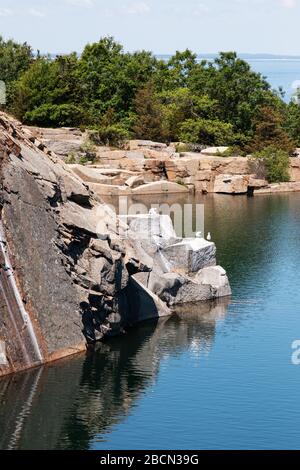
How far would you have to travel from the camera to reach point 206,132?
88438mm

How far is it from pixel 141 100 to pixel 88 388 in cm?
5735

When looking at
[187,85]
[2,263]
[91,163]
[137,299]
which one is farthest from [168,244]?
[187,85]

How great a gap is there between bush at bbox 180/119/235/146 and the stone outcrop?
46193 millimetres

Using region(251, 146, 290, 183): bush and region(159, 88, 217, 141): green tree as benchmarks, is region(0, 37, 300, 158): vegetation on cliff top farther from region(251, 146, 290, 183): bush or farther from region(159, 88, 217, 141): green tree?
region(251, 146, 290, 183): bush

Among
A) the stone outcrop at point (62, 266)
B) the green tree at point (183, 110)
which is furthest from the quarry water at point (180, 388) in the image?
the green tree at point (183, 110)

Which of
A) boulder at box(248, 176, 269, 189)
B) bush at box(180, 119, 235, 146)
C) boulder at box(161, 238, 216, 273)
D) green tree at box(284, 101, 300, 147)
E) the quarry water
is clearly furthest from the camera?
green tree at box(284, 101, 300, 147)

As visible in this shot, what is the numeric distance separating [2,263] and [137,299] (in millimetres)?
7708

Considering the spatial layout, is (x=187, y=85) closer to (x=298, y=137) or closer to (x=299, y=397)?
(x=298, y=137)

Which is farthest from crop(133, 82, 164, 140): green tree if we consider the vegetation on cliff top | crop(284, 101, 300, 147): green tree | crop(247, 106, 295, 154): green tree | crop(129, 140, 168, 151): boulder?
crop(284, 101, 300, 147): green tree

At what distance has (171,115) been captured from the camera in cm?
9006

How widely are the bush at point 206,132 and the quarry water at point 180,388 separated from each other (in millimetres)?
44554

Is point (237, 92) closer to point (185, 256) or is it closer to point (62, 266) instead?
point (185, 256)

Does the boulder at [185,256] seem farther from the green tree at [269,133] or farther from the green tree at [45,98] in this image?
the green tree at [269,133]

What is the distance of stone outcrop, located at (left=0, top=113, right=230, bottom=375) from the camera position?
32.4 meters
